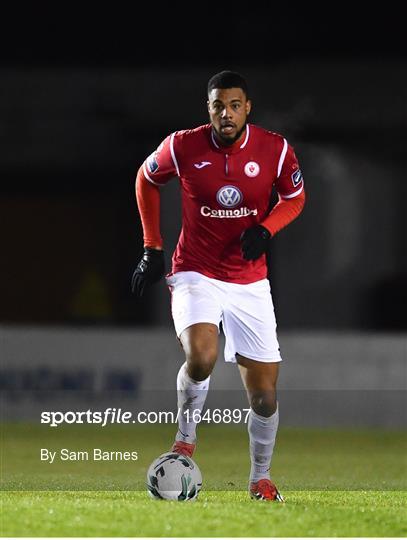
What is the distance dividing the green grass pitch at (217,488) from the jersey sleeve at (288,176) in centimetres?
175

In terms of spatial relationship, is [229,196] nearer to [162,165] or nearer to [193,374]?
[162,165]

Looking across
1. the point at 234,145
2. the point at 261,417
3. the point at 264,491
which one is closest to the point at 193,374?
the point at 261,417

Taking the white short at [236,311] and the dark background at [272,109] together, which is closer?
the white short at [236,311]

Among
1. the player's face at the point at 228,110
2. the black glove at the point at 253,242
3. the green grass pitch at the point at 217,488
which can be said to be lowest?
the green grass pitch at the point at 217,488

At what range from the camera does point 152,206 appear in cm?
760

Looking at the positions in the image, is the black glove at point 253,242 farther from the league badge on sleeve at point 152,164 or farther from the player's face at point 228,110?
the league badge on sleeve at point 152,164

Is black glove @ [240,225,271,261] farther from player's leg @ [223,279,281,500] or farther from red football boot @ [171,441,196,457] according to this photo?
red football boot @ [171,441,196,457]

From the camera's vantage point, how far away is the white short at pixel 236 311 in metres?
7.25

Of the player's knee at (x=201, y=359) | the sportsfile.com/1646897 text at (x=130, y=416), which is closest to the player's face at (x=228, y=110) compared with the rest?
the player's knee at (x=201, y=359)

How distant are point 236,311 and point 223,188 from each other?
69 cm

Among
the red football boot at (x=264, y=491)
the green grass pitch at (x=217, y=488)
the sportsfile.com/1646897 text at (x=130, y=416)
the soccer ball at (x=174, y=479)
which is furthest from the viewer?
the sportsfile.com/1646897 text at (x=130, y=416)

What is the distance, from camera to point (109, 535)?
581 cm

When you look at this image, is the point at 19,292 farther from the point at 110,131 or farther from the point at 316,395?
the point at 316,395

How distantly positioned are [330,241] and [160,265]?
40.6ft
